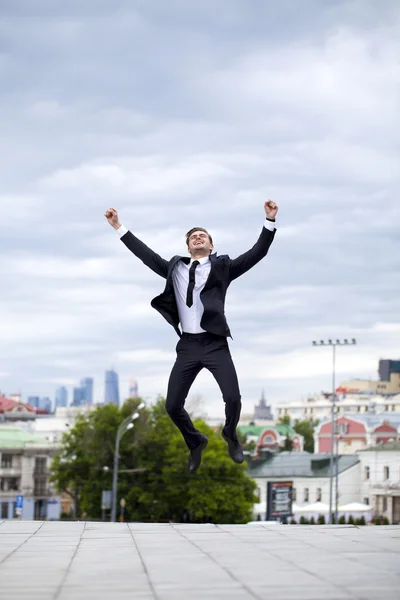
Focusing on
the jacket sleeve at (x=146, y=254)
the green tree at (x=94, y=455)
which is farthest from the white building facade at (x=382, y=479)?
the jacket sleeve at (x=146, y=254)

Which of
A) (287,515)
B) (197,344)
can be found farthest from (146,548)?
(287,515)

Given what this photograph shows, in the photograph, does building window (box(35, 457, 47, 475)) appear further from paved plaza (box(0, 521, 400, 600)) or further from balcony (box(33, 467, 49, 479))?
paved plaza (box(0, 521, 400, 600))

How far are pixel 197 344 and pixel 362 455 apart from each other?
103464 millimetres

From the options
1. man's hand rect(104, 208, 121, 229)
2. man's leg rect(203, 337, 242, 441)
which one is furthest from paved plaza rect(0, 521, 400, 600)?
man's hand rect(104, 208, 121, 229)

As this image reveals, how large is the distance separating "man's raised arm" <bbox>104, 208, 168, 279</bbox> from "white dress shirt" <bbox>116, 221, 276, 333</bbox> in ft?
0.91

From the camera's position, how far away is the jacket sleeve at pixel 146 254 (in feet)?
40.1

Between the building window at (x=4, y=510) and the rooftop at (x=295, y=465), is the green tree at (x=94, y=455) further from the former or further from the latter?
the rooftop at (x=295, y=465)

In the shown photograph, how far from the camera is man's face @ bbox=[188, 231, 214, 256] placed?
475 inches

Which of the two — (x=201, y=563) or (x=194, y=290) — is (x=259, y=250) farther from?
(x=201, y=563)

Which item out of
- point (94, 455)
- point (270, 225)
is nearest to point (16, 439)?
point (94, 455)

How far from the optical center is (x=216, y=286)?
11883 millimetres

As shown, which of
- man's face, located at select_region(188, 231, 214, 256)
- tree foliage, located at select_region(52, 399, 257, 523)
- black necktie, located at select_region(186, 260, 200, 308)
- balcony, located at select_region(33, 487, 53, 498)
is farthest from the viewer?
balcony, located at select_region(33, 487, 53, 498)

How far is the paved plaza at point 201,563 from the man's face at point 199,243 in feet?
10.0

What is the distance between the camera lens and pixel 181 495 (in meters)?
79.5
